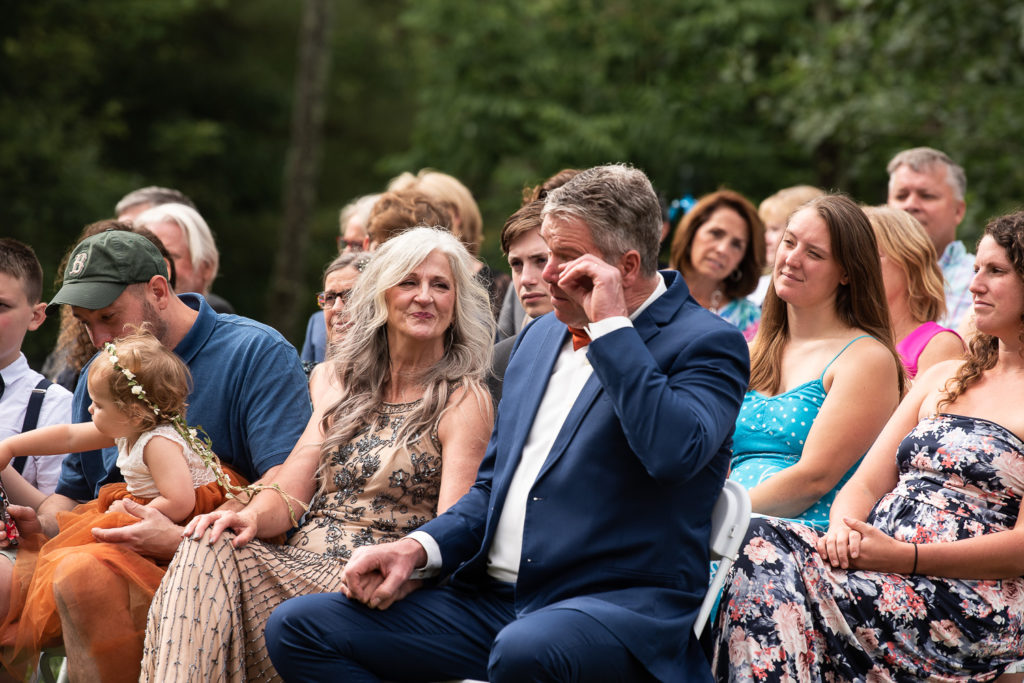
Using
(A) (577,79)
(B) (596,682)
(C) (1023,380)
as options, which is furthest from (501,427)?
(A) (577,79)

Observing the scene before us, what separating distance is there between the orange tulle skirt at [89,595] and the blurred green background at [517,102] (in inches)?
254

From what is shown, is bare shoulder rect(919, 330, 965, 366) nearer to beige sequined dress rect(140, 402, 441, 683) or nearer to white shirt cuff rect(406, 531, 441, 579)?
beige sequined dress rect(140, 402, 441, 683)

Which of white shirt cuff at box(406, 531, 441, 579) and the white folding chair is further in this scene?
white shirt cuff at box(406, 531, 441, 579)

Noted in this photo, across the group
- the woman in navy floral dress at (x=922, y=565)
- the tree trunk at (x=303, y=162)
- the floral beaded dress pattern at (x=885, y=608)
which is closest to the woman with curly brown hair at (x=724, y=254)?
the woman in navy floral dress at (x=922, y=565)

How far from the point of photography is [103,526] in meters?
3.40

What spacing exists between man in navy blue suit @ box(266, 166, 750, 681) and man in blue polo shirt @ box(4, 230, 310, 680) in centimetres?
88

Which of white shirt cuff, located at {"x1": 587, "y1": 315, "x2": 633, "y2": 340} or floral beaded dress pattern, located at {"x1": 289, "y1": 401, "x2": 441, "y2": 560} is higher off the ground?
white shirt cuff, located at {"x1": 587, "y1": 315, "x2": 633, "y2": 340}

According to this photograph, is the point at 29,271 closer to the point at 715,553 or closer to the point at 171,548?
the point at 171,548

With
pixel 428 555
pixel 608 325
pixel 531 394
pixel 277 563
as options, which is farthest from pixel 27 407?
pixel 608 325

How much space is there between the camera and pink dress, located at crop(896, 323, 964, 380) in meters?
4.28

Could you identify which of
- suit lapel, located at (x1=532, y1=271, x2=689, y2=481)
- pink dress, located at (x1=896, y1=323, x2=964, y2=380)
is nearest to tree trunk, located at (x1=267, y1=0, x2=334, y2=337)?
pink dress, located at (x1=896, y1=323, x2=964, y2=380)

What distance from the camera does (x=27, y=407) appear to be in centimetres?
412

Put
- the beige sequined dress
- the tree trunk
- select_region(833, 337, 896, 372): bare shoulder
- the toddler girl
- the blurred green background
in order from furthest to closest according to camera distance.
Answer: the tree trunk → the blurred green background → select_region(833, 337, 896, 372): bare shoulder → the toddler girl → the beige sequined dress

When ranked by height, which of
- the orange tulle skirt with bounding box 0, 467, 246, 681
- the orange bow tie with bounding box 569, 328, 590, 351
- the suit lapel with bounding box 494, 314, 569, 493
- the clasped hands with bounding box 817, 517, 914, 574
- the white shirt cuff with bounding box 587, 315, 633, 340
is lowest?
the orange tulle skirt with bounding box 0, 467, 246, 681
